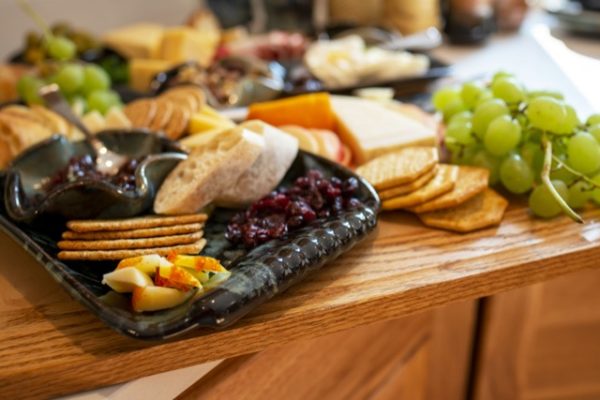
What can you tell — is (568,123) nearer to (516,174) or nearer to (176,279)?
(516,174)

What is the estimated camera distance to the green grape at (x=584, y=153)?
3.00 feet

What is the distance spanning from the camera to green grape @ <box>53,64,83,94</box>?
1376mm

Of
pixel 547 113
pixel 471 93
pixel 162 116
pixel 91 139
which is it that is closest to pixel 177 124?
pixel 162 116

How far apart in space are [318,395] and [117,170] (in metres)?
0.42

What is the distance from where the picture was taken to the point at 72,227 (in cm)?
82

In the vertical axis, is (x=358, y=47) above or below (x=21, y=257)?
above

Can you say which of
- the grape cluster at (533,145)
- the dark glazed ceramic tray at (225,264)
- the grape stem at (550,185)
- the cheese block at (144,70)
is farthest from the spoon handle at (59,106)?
the grape stem at (550,185)

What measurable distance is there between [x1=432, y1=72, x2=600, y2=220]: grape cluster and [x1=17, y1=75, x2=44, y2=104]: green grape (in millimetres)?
804

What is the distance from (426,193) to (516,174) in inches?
5.3

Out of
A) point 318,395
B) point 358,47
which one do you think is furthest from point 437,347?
point 358,47

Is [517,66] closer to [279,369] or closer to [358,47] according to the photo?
[358,47]

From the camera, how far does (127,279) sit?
0.72m

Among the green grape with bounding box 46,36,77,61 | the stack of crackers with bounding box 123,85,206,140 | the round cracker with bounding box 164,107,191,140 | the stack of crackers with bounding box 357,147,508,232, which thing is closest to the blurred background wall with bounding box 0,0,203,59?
the green grape with bounding box 46,36,77,61

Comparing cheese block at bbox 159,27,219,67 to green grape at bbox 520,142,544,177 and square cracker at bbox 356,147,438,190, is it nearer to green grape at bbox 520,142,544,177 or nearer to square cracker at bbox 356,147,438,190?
square cracker at bbox 356,147,438,190
